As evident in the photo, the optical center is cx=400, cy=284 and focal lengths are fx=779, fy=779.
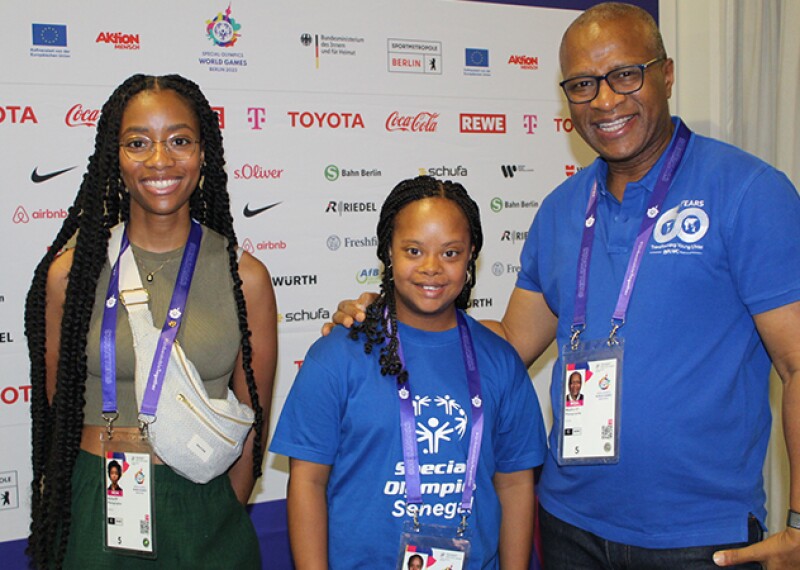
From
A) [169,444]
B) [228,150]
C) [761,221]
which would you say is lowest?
[169,444]

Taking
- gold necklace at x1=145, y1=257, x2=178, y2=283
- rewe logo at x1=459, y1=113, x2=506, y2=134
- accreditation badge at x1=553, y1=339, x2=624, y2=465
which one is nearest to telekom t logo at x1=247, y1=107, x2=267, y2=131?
rewe logo at x1=459, y1=113, x2=506, y2=134

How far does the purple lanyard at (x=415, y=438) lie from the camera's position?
1.78 m

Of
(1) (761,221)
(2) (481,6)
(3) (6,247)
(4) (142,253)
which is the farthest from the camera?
(2) (481,6)

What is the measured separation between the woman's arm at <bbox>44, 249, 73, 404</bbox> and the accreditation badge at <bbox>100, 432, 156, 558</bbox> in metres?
0.32

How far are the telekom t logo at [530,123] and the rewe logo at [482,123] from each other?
0.11 metres

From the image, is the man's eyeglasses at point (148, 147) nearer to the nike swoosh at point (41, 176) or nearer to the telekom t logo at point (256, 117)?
the nike swoosh at point (41, 176)

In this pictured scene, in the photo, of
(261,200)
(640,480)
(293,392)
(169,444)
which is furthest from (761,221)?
(261,200)

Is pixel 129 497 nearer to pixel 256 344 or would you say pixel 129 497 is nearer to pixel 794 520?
pixel 256 344

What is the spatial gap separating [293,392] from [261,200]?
148 centimetres

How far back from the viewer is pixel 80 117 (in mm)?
2924

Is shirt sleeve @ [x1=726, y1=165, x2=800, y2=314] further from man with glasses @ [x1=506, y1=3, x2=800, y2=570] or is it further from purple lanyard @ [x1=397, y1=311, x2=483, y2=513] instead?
purple lanyard @ [x1=397, y1=311, x2=483, y2=513]

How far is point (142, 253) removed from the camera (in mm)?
2031

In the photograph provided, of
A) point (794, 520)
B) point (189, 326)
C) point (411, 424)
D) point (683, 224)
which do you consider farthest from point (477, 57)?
point (794, 520)

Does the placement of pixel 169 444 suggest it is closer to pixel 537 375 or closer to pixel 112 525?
pixel 112 525
